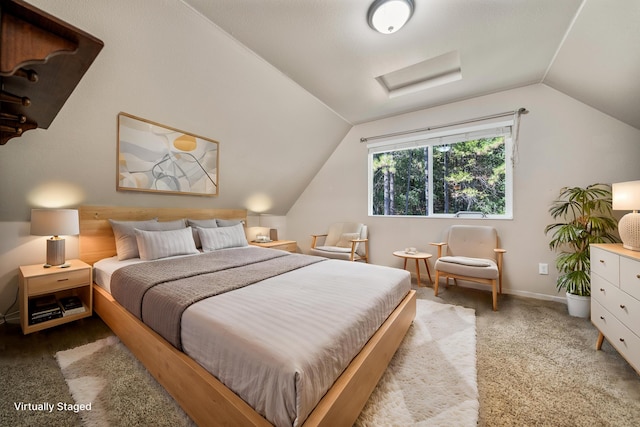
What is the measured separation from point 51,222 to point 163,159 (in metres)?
1.10

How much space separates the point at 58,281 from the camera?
2062 mm

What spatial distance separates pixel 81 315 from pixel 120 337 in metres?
0.65

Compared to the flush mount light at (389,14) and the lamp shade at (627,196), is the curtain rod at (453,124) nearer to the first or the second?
the lamp shade at (627,196)

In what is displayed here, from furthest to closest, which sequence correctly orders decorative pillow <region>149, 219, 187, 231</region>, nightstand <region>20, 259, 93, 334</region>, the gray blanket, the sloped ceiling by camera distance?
1. decorative pillow <region>149, 219, 187, 231</region>
2. nightstand <region>20, 259, 93, 334</region>
3. the sloped ceiling
4. the gray blanket

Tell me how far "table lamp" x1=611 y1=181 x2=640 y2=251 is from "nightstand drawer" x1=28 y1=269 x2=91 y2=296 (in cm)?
418

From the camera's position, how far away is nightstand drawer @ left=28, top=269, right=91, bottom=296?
1.95m

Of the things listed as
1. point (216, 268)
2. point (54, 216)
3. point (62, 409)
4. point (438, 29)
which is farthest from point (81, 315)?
point (438, 29)

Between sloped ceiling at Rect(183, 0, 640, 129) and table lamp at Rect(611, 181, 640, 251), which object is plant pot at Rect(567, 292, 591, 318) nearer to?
table lamp at Rect(611, 181, 640, 251)

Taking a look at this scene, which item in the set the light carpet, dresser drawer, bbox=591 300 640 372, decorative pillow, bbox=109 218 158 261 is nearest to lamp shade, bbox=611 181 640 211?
dresser drawer, bbox=591 300 640 372

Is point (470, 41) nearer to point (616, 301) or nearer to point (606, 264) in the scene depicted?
point (606, 264)

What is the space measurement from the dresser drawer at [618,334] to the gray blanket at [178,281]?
2.12 meters

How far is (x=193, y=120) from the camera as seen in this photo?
8.80 ft

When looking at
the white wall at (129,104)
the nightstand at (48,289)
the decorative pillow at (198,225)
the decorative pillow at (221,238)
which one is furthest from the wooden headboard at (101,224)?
the decorative pillow at (221,238)

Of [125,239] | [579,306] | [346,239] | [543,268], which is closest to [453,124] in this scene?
[543,268]
